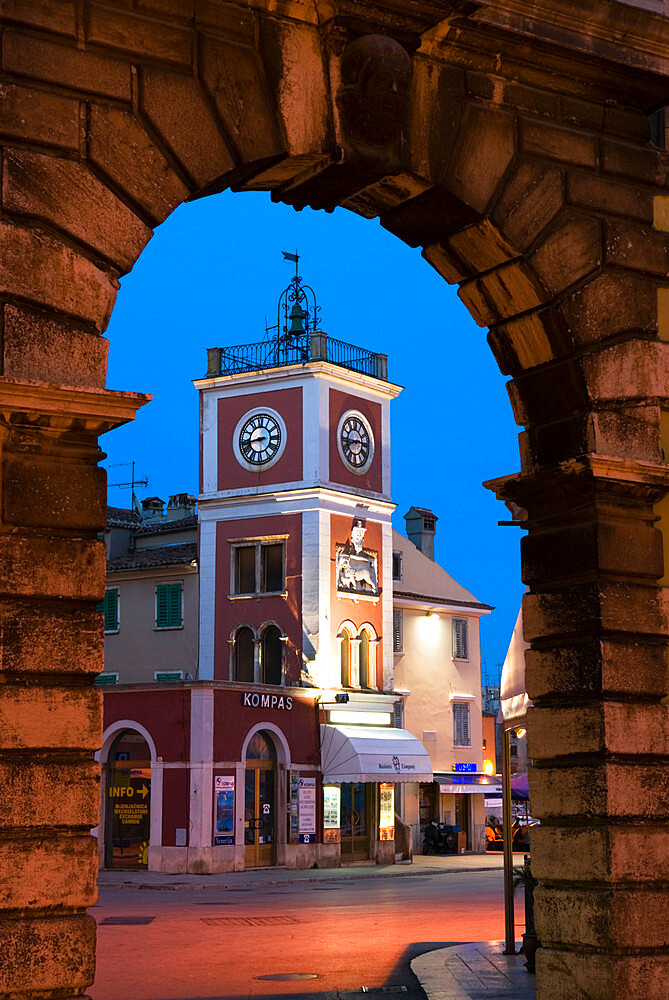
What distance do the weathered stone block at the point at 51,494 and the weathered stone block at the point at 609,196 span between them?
14.0 ft

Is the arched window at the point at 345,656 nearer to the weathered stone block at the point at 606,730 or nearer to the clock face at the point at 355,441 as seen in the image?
the clock face at the point at 355,441

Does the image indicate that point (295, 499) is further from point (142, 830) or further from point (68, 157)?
point (68, 157)

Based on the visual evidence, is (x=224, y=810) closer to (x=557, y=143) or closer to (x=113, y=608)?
(x=113, y=608)

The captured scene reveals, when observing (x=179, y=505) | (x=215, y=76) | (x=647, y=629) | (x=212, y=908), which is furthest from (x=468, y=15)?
(x=179, y=505)

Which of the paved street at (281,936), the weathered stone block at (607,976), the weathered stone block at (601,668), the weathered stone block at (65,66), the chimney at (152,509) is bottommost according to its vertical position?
the paved street at (281,936)

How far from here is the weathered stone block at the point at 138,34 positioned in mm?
8477

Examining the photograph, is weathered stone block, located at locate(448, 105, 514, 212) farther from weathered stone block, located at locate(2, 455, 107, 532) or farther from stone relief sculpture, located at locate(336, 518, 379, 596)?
stone relief sculpture, located at locate(336, 518, 379, 596)

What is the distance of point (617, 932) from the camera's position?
9445 mm

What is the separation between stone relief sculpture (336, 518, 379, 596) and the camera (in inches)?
1704

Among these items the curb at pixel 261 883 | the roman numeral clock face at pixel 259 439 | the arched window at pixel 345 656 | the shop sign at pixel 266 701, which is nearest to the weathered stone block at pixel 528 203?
the curb at pixel 261 883

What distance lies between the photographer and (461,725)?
51.2 metres

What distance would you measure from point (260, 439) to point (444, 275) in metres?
33.4

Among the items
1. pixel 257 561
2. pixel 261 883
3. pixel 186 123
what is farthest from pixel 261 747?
pixel 186 123

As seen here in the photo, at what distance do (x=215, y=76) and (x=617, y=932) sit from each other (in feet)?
19.6
